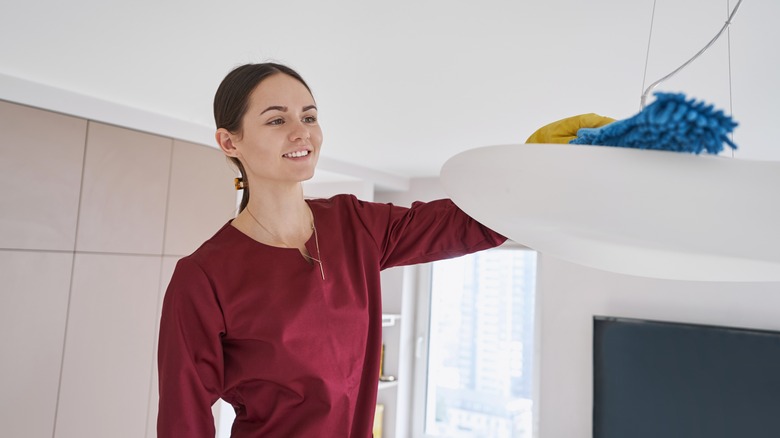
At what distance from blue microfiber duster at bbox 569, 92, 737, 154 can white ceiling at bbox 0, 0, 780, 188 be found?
1139 millimetres

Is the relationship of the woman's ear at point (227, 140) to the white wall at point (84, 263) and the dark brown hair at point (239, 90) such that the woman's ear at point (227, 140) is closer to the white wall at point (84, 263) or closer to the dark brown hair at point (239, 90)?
the dark brown hair at point (239, 90)

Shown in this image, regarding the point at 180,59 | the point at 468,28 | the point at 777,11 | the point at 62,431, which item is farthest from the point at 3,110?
the point at 777,11

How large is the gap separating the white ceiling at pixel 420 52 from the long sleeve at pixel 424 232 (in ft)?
2.64

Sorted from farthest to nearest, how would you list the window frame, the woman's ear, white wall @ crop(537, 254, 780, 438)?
1. the window frame
2. white wall @ crop(537, 254, 780, 438)
3. the woman's ear

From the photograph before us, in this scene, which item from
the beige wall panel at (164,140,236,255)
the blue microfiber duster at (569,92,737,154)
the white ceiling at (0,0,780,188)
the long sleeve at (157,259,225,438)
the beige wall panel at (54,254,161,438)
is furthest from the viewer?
the beige wall panel at (164,140,236,255)

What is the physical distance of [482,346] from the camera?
4.70m

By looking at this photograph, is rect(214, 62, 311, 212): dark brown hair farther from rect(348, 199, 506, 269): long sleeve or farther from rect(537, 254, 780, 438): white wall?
rect(537, 254, 780, 438): white wall

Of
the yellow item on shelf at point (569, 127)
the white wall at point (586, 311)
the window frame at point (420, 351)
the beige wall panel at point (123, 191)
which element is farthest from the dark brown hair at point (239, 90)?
the window frame at point (420, 351)

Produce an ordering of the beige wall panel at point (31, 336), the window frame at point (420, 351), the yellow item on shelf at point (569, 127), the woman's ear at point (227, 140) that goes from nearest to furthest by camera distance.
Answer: the yellow item on shelf at point (569, 127)
the woman's ear at point (227, 140)
the beige wall panel at point (31, 336)
the window frame at point (420, 351)

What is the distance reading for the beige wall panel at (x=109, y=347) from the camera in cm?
273

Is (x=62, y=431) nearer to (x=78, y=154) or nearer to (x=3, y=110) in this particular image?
(x=78, y=154)

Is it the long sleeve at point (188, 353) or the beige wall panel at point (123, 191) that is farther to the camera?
the beige wall panel at point (123, 191)

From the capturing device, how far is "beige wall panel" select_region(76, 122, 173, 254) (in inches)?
110

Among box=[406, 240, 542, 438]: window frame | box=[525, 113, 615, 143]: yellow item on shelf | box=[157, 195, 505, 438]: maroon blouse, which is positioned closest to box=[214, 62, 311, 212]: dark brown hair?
box=[157, 195, 505, 438]: maroon blouse
